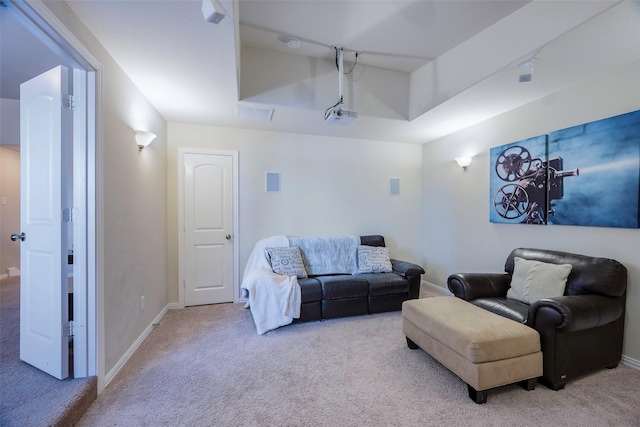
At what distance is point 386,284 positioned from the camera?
3270 mm

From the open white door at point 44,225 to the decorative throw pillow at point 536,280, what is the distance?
3554 mm

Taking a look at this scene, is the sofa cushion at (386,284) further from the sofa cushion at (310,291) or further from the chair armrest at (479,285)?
Answer: the chair armrest at (479,285)

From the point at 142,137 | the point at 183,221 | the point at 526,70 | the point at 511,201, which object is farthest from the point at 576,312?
the point at 183,221

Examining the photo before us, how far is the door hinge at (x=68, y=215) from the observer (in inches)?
69.1

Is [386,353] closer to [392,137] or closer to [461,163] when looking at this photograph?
[461,163]

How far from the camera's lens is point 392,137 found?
4176 millimetres

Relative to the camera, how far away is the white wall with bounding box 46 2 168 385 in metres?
1.92

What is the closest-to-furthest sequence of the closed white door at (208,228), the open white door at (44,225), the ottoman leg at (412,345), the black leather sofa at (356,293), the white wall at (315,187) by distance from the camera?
the open white door at (44,225), the ottoman leg at (412,345), the black leather sofa at (356,293), the closed white door at (208,228), the white wall at (315,187)

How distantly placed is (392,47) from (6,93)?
15.3ft

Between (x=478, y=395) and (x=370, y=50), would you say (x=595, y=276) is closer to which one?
(x=478, y=395)

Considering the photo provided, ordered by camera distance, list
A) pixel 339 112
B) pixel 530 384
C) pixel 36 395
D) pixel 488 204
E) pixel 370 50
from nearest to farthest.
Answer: pixel 36 395 → pixel 530 384 → pixel 339 112 → pixel 370 50 → pixel 488 204

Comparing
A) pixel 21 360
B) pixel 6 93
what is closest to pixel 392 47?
pixel 21 360

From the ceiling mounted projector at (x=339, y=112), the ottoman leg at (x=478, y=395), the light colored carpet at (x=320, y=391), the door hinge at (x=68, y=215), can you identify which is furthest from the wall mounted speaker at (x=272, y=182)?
the ottoman leg at (x=478, y=395)

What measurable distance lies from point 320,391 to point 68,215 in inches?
83.2
